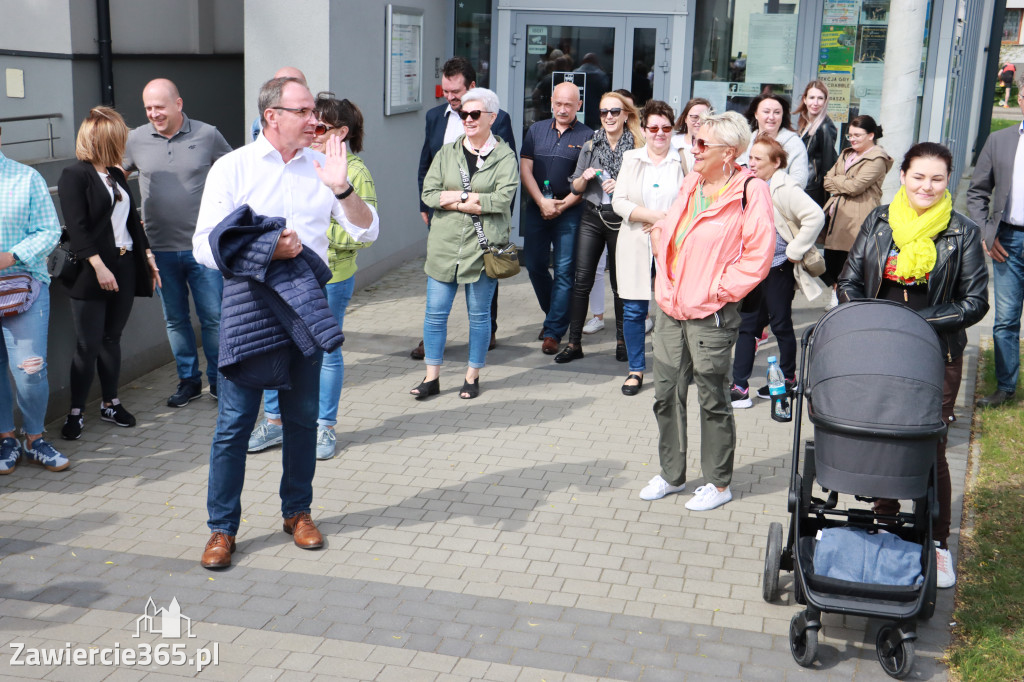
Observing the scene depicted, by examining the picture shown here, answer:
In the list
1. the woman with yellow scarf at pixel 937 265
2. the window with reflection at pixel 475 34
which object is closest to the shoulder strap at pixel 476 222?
the woman with yellow scarf at pixel 937 265

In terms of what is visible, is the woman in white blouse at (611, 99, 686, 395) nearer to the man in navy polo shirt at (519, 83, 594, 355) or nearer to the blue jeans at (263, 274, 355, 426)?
the man in navy polo shirt at (519, 83, 594, 355)

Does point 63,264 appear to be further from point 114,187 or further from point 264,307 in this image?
point 264,307

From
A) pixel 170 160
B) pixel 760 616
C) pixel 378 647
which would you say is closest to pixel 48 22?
pixel 170 160

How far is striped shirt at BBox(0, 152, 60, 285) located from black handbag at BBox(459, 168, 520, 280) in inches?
102

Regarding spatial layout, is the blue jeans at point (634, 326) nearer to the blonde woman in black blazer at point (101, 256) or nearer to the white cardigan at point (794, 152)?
the white cardigan at point (794, 152)

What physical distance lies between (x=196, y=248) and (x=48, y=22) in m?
6.75

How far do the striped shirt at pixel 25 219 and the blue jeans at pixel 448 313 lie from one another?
2.41m

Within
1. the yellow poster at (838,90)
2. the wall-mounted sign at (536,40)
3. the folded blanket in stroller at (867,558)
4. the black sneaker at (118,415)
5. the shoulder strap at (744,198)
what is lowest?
the black sneaker at (118,415)

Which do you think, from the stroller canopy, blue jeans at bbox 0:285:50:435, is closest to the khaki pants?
the stroller canopy

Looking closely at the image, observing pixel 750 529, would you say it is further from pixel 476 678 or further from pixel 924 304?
pixel 476 678

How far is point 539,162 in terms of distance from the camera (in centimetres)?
834

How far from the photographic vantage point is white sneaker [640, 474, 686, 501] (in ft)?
19.2

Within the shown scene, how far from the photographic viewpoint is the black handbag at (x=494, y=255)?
710cm

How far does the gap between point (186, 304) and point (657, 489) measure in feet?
11.1
